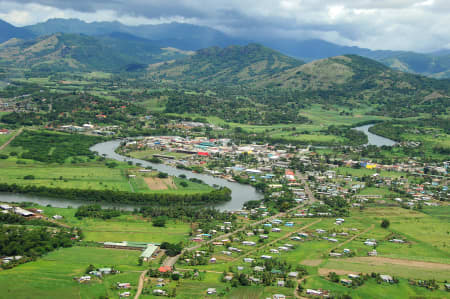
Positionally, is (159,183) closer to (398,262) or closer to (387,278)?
(398,262)

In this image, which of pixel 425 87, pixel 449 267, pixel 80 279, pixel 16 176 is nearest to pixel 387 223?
pixel 449 267

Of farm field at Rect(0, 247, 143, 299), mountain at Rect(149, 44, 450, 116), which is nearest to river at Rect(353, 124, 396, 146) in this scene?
mountain at Rect(149, 44, 450, 116)

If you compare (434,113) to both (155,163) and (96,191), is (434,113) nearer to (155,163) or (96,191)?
(155,163)

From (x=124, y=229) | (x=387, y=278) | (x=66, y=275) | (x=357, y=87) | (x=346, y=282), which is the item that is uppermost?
(x=357, y=87)

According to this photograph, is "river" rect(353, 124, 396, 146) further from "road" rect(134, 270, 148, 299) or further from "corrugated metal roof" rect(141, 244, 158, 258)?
"road" rect(134, 270, 148, 299)

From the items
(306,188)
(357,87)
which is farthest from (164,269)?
(357,87)
